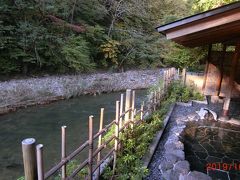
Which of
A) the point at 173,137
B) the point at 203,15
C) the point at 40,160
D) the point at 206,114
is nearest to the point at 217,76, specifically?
the point at 206,114

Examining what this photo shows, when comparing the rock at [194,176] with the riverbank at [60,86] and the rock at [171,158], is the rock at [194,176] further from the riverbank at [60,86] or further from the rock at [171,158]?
the riverbank at [60,86]

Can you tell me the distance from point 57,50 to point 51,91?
2258mm

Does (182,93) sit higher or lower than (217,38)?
lower

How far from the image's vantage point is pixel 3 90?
9406 millimetres

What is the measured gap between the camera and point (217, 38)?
617 centimetres

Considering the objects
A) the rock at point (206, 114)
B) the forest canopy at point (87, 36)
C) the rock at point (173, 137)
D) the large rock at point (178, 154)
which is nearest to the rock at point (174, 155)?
the large rock at point (178, 154)

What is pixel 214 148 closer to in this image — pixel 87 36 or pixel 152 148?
pixel 152 148

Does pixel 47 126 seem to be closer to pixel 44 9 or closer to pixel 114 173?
pixel 114 173

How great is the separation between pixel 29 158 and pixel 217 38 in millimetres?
5963

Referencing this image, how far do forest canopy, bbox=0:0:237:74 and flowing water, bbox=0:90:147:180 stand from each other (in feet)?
8.46

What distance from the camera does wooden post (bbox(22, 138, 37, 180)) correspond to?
172 centimetres

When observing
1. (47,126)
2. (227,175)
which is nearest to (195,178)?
(227,175)

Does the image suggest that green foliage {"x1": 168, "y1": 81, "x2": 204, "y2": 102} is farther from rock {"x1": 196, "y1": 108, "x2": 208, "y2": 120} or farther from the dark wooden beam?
the dark wooden beam

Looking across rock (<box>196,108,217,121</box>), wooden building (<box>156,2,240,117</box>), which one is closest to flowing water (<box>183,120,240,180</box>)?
rock (<box>196,108,217,121</box>)
